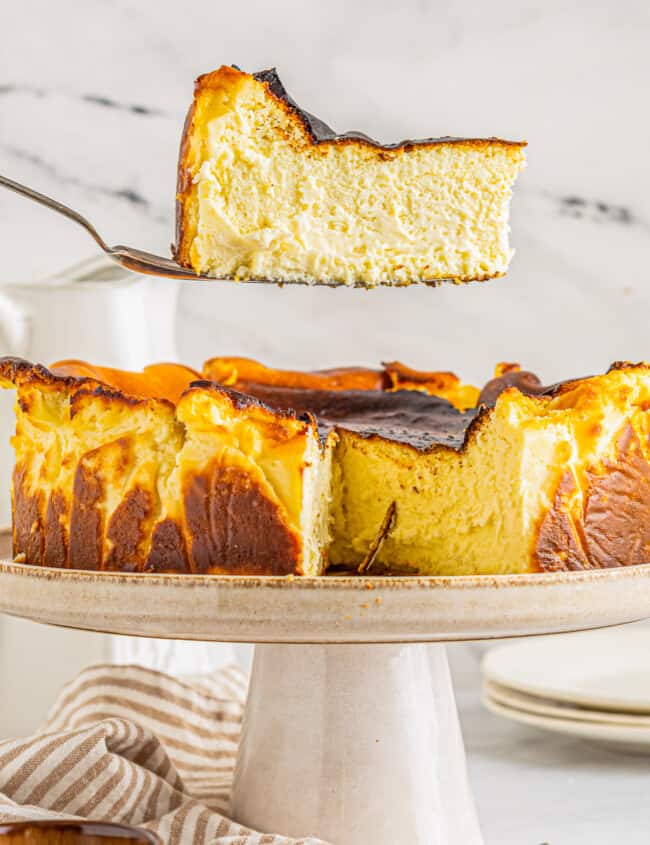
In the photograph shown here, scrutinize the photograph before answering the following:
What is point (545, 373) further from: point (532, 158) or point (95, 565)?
point (95, 565)

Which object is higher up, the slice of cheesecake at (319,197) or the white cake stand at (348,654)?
the slice of cheesecake at (319,197)

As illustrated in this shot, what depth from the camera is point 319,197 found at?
1.25 metres

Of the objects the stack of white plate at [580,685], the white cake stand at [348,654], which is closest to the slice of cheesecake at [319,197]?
the white cake stand at [348,654]

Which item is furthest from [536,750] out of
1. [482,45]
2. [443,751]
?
[482,45]

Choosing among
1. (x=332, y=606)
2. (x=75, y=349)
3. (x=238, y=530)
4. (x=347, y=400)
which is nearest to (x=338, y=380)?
(x=347, y=400)

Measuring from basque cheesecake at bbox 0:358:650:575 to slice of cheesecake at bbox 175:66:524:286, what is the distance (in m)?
0.19

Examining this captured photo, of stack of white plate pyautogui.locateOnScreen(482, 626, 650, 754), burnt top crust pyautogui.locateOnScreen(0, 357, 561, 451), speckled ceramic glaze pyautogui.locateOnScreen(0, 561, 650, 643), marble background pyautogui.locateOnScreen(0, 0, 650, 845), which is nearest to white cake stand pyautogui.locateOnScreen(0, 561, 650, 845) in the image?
speckled ceramic glaze pyautogui.locateOnScreen(0, 561, 650, 643)

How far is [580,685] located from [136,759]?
72 centimetres

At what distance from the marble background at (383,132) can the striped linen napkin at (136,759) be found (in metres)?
0.69

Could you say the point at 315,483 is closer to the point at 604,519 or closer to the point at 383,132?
the point at 604,519

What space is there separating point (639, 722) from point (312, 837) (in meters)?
0.59

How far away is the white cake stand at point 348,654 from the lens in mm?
917

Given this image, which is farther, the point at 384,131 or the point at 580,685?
the point at 384,131

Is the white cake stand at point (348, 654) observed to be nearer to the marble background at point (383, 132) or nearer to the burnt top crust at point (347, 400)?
the burnt top crust at point (347, 400)
